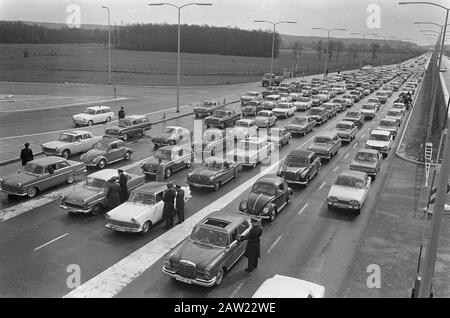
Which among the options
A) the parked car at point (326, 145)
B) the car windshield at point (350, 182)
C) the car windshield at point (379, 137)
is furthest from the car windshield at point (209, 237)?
the car windshield at point (379, 137)

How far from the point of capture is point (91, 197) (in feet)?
57.6

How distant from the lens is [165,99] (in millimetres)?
53594

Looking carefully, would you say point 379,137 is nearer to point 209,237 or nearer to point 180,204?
point 180,204

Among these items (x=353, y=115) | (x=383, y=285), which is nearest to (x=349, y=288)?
(x=383, y=285)

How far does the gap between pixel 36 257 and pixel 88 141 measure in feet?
47.5

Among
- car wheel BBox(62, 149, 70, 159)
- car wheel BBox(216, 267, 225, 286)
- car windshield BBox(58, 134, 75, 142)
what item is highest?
car windshield BBox(58, 134, 75, 142)

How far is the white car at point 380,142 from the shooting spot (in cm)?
2859

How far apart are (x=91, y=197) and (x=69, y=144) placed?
960 centimetres

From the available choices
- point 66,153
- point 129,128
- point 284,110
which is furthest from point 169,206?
point 284,110

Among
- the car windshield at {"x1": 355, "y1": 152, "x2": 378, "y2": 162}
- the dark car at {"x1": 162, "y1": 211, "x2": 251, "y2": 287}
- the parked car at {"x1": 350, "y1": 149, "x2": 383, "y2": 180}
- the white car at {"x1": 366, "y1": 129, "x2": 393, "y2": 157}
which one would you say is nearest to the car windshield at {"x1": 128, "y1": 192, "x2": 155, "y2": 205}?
the dark car at {"x1": 162, "y1": 211, "x2": 251, "y2": 287}

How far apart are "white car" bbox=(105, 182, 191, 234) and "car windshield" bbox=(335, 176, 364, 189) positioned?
787 cm

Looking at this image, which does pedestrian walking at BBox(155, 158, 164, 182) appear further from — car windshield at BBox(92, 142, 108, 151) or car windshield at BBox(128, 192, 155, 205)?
car windshield at BBox(128, 192, 155, 205)

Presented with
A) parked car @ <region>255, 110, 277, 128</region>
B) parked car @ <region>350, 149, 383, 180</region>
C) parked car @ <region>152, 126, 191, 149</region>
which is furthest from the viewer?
parked car @ <region>255, 110, 277, 128</region>

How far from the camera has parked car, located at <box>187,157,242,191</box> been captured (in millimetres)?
21031
